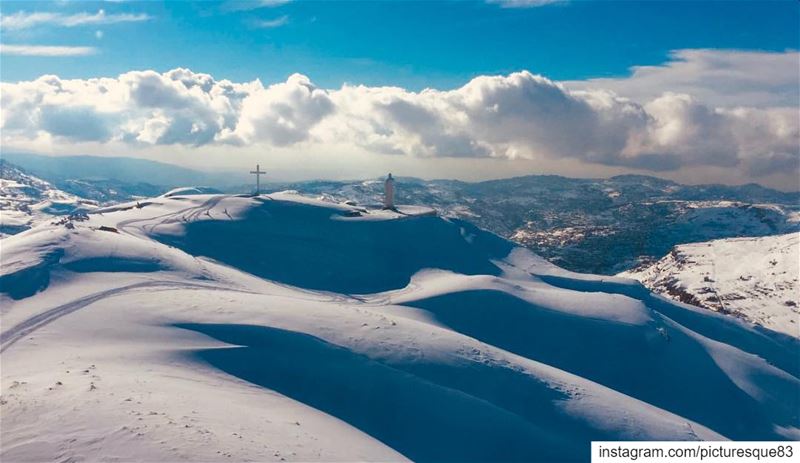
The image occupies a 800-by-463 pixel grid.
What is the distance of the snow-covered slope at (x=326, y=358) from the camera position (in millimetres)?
19938

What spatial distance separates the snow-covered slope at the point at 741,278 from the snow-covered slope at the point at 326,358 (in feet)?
120

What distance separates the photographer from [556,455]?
25.8m

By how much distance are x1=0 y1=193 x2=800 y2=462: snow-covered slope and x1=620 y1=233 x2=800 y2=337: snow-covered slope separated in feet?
120

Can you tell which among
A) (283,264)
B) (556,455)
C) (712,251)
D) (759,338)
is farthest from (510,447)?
(712,251)

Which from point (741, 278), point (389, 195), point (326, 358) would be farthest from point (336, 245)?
point (741, 278)

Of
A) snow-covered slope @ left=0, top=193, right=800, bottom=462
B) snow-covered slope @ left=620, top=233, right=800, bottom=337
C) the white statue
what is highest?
the white statue

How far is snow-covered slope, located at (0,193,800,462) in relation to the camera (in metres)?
19.9

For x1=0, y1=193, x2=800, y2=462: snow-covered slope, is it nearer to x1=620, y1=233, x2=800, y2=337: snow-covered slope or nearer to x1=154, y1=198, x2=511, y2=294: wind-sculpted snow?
x1=154, y1=198, x2=511, y2=294: wind-sculpted snow

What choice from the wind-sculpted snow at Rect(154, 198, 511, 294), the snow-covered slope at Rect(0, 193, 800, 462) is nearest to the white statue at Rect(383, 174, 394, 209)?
the wind-sculpted snow at Rect(154, 198, 511, 294)

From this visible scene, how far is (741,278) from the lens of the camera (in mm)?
108188

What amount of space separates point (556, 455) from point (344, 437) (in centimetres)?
1076

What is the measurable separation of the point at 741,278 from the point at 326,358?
10797cm

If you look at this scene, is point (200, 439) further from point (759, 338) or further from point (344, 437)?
point (759, 338)

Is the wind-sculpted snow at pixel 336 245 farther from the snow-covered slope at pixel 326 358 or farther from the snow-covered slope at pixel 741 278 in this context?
the snow-covered slope at pixel 741 278
